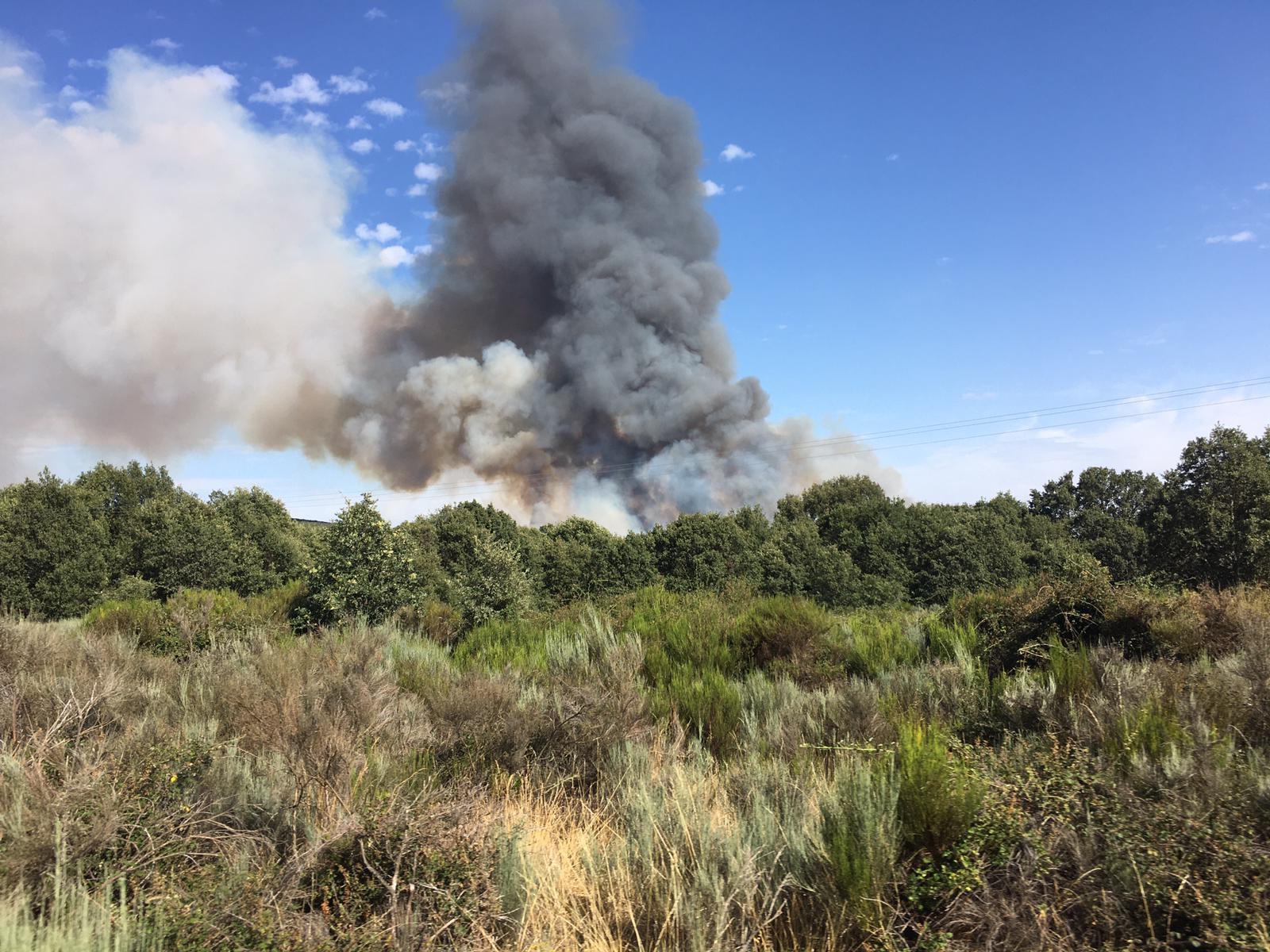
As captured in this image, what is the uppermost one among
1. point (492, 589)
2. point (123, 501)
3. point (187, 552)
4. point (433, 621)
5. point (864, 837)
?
point (123, 501)

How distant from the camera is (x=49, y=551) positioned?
1352 inches

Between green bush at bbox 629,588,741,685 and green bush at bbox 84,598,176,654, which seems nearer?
green bush at bbox 629,588,741,685

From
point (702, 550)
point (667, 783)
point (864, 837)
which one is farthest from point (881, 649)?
point (702, 550)

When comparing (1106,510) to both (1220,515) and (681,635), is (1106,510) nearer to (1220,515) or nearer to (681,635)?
(1220,515)

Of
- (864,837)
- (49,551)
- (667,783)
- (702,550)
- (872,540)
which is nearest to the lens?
(864,837)

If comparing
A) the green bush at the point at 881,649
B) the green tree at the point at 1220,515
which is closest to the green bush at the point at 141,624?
the green bush at the point at 881,649

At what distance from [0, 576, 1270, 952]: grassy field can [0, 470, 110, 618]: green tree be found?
1449 inches

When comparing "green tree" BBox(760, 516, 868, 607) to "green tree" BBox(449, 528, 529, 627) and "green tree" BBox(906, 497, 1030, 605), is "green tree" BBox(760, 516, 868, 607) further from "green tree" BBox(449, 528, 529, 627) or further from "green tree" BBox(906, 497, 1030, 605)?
"green tree" BBox(449, 528, 529, 627)

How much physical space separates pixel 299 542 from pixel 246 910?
45.3 meters

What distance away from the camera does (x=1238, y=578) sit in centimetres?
3300

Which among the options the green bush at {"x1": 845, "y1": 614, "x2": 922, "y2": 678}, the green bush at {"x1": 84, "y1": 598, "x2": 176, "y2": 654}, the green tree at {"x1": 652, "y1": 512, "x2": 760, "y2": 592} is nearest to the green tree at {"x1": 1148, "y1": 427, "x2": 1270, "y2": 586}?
the green tree at {"x1": 652, "y1": 512, "x2": 760, "y2": 592}

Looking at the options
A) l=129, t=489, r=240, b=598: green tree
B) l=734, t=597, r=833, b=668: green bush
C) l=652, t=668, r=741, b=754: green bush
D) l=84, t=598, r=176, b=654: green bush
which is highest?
l=129, t=489, r=240, b=598: green tree

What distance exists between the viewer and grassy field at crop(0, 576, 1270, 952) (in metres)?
2.30

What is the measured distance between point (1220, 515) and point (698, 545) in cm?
2623
